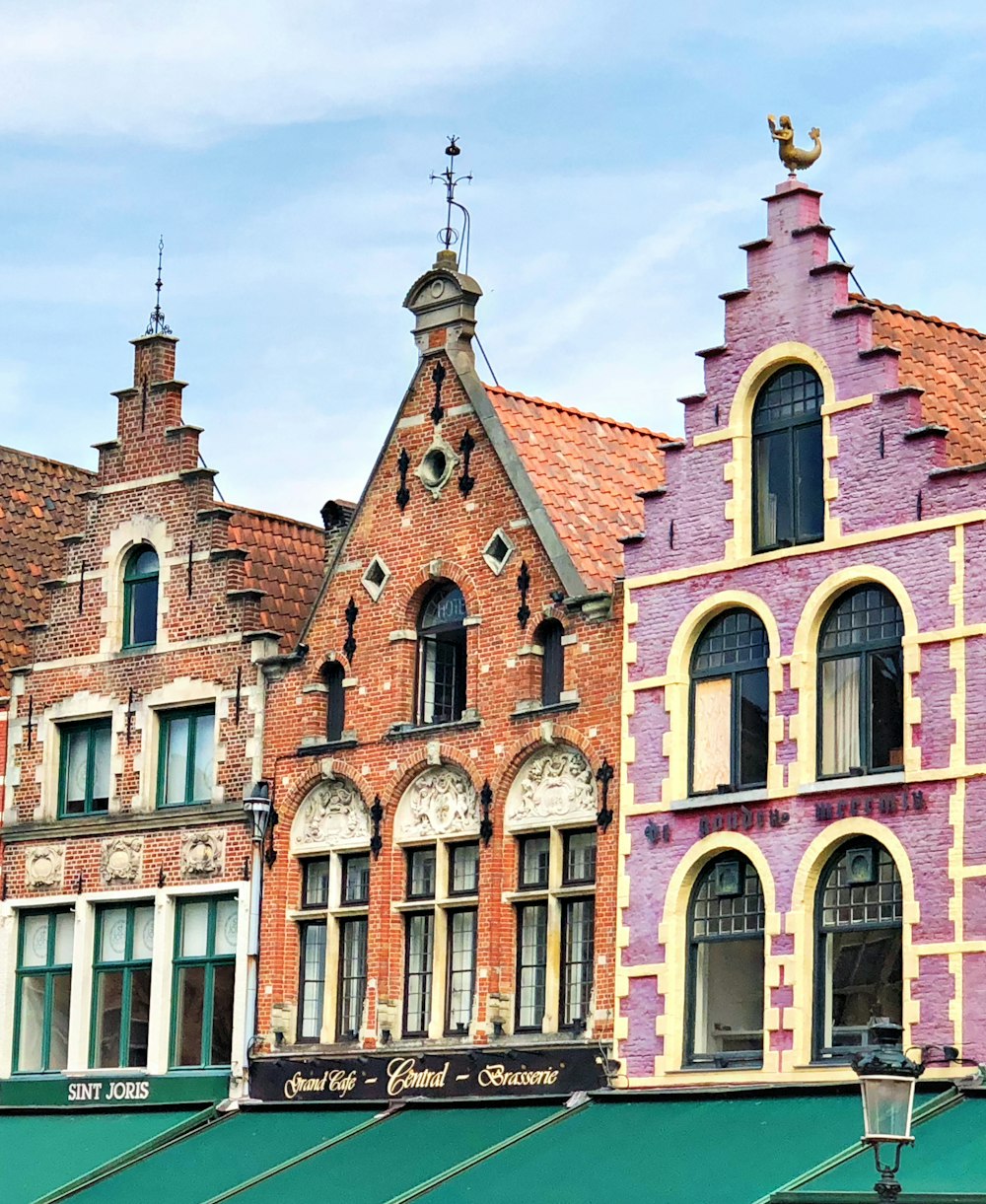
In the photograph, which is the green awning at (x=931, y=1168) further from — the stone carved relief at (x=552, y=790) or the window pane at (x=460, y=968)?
the window pane at (x=460, y=968)

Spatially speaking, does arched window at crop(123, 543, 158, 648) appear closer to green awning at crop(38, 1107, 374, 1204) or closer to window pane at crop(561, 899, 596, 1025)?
green awning at crop(38, 1107, 374, 1204)

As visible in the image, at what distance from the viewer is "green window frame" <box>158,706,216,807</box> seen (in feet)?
108

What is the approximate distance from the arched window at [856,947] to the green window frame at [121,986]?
30.8 ft

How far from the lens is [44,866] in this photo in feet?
112

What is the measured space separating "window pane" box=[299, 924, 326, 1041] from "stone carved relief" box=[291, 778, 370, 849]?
3.17 ft

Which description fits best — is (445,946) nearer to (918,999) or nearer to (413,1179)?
(413,1179)

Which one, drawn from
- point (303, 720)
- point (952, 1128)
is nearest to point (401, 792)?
Result: point (303, 720)

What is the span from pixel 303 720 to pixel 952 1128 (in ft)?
33.2

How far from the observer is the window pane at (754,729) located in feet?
91.0

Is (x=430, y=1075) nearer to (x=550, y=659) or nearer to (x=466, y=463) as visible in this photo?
(x=550, y=659)

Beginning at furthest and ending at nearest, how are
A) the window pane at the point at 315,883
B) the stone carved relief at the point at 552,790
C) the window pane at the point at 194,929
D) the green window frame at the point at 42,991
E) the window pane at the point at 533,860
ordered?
the green window frame at the point at 42,991, the window pane at the point at 194,929, the window pane at the point at 315,883, the window pane at the point at 533,860, the stone carved relief at the point at 552,790

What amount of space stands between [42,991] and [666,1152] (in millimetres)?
10698

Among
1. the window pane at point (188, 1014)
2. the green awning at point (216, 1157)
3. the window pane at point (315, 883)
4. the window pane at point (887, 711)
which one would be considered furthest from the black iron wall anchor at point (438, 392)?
the green awning at point (216, 1157)

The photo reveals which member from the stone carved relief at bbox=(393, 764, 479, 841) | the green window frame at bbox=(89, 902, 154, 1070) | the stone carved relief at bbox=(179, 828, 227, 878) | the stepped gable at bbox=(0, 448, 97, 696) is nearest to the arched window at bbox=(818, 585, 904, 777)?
the stone carved relief at bbox=(393, 764, 479, 841)
